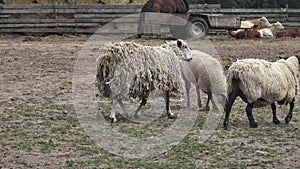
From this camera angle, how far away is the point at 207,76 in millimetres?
11586

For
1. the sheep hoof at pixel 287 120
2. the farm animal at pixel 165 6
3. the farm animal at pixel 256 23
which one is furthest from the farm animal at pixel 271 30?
the sheep hoof at pixel 287 120

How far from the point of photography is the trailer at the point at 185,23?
25219mm

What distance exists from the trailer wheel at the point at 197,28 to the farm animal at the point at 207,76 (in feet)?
43.2

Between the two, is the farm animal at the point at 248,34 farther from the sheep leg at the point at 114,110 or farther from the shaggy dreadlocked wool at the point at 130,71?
the sheep leg at the point at 114,110

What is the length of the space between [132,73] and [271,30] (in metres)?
18.4

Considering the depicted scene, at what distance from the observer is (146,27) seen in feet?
84.5

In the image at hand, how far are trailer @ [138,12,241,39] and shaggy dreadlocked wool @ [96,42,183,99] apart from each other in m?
14.2

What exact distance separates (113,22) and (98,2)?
2.48 metres

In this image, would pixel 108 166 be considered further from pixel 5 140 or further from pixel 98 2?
pixel 98 2

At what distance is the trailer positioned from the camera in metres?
25.2

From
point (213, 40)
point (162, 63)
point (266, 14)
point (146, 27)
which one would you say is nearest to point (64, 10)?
point (146, 27)

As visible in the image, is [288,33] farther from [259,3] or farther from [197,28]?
[259,3]

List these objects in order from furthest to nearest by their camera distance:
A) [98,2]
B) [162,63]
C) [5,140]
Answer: [98,2] < [162,63] < [5,140]

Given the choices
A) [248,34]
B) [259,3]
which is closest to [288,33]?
[248,34]
